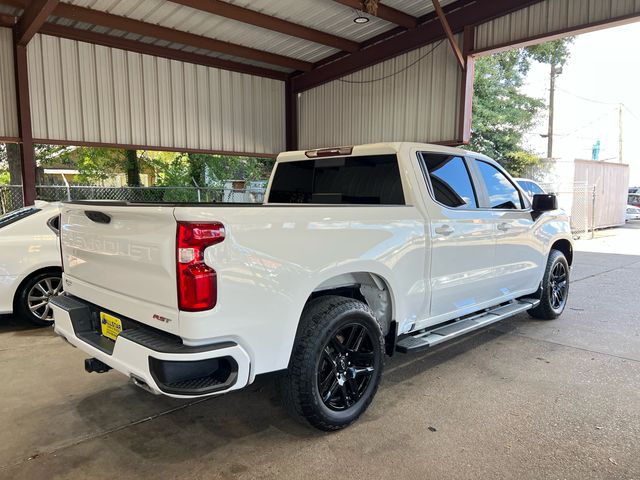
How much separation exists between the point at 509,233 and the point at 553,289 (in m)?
1.68

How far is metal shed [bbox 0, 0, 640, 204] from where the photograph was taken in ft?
30.1

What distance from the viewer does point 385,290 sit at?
138 inches

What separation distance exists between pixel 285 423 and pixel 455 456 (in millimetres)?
1150

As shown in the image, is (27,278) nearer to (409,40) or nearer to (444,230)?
(444,230)

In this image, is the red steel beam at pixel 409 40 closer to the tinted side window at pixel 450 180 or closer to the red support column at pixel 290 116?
Answer: the red support column at pixel 290 116

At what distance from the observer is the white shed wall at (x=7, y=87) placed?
30.7 ft

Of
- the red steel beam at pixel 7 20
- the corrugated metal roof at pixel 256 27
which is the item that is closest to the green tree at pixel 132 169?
the corrugated metal roof at pixel 256 27

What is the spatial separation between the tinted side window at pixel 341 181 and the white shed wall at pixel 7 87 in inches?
298

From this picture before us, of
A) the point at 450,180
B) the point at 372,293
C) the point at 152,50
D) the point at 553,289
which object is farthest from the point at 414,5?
the point at 372,293

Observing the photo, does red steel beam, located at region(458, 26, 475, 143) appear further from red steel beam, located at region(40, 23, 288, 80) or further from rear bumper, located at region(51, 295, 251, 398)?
rear bumper, located at region(51, 295, 251, 398)

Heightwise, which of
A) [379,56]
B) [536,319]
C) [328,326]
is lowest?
[536,319]

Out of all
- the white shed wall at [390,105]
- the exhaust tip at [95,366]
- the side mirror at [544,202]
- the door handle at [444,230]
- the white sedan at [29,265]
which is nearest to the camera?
the exhaust tip at [95,366]

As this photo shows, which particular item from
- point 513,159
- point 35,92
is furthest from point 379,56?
point 513,159

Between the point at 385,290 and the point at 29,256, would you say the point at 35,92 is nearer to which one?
the point at 29,256
